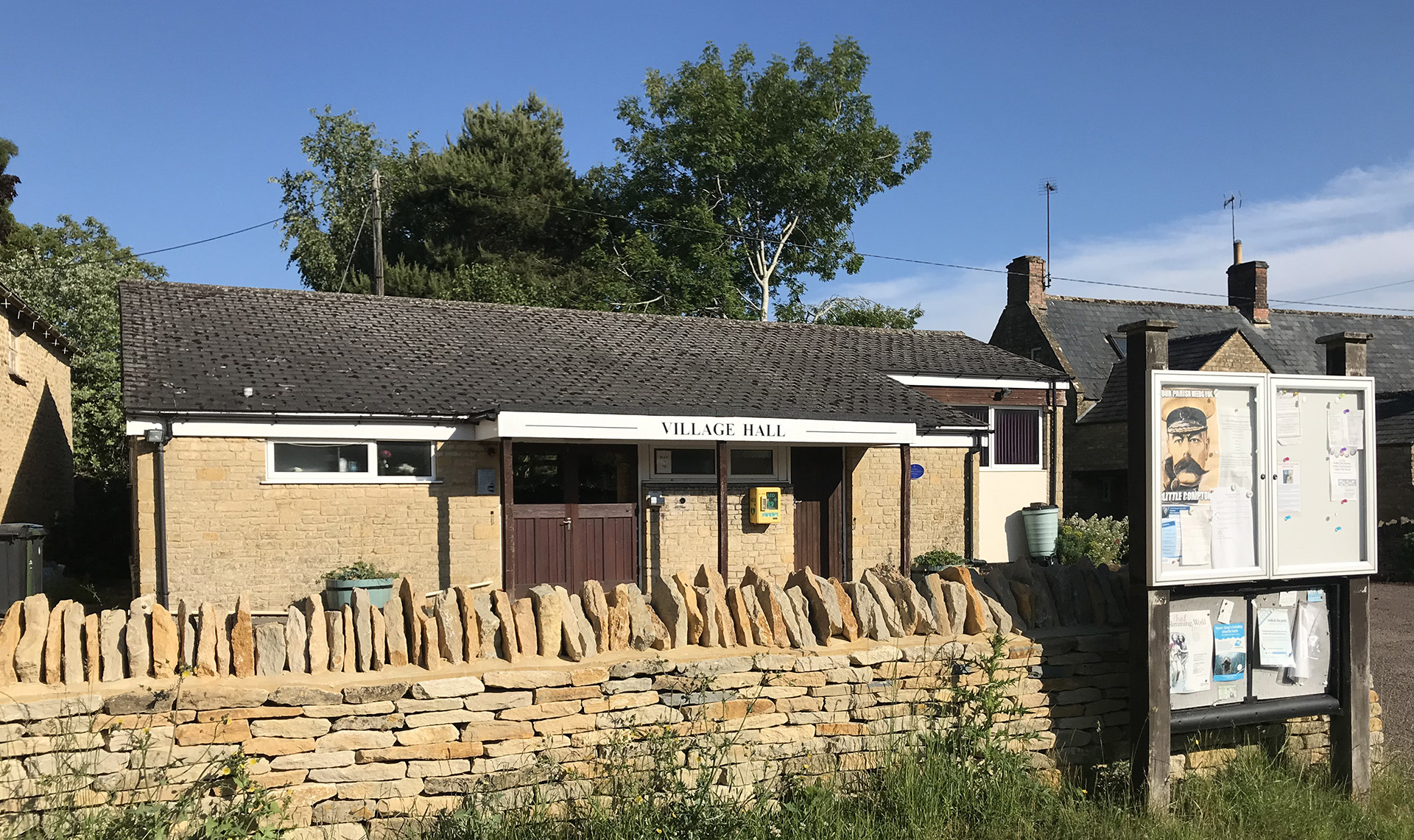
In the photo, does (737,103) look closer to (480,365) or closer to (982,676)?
(480,365)

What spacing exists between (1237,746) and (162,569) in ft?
37.1

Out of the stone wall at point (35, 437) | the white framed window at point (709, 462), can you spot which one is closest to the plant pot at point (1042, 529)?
the white framed window at point (709, 462)

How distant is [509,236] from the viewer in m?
34.5

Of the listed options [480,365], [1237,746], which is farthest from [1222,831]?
[480,365]

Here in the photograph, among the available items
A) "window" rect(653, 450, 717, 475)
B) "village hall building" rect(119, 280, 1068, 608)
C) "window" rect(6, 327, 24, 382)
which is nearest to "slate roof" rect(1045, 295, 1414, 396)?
"village hall building" rect(119, 280, 1068, 608)

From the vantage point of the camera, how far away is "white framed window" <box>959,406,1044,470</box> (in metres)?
19.8

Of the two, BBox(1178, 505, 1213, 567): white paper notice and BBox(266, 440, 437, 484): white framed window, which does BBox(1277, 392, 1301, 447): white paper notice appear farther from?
BBox(266, 440, 437, 484): white framed window

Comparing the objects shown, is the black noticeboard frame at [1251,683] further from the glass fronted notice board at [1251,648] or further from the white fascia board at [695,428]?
the white fascia board at [695,428]

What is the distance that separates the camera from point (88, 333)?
25.5 metres

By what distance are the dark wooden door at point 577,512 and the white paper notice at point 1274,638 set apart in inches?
385

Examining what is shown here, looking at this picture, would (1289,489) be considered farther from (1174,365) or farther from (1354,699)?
(1174,365)

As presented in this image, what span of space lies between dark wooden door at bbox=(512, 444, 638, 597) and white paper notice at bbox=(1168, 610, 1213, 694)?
9705 mm

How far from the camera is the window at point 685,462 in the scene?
48.5 ft

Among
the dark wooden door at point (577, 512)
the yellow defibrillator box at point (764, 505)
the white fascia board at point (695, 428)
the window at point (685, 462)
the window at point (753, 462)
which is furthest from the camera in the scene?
the window at point (753, 462)
